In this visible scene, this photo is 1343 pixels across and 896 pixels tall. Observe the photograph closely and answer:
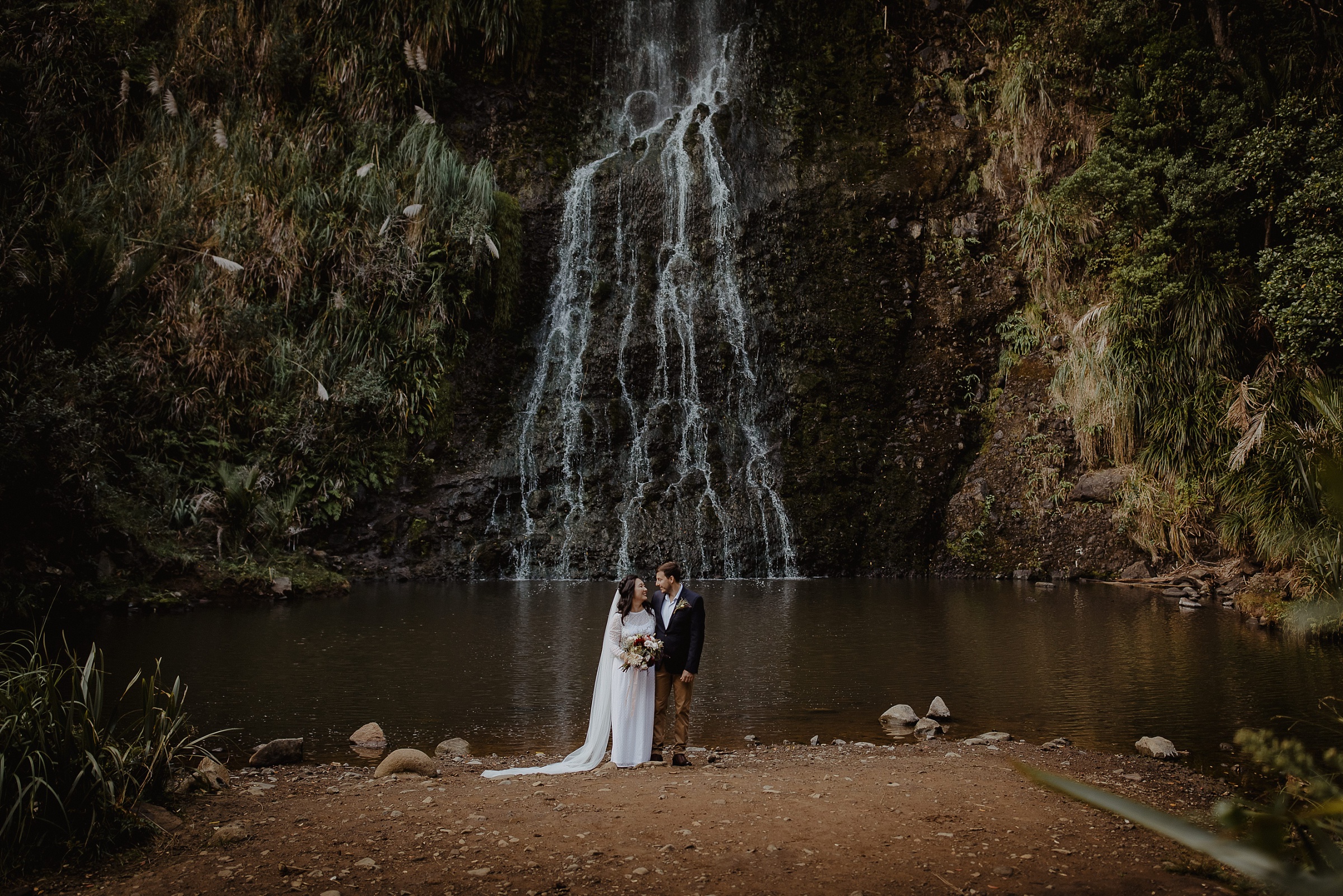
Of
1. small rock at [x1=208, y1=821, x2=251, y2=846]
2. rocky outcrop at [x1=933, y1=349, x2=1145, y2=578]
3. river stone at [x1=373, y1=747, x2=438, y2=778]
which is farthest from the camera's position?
rocky outcrop at [x1=933, y1=349, x2=1145, y2=578]

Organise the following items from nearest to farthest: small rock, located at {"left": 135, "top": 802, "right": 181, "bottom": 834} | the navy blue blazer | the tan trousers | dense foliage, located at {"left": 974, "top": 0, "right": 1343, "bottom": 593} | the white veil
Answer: small rock, located at {"left": 135, "top": 802, "right": 181, "bottom": 834} → the white veil → the tan trousers → the navy blue blazer → dense foliage, located at {"left": 974, "top": 0, "right": 1343, "bottom": 593}

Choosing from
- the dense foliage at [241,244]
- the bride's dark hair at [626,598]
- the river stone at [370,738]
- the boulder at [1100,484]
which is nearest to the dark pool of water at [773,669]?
the river stone at [370,738]

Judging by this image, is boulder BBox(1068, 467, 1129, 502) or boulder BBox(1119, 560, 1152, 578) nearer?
boulder BBox(1119, 560, 1152, 578)

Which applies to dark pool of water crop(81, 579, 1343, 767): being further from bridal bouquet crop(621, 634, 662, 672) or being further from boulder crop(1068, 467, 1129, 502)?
boulder crop(1068, 467, 1129, 502)

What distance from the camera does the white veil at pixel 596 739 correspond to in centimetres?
626

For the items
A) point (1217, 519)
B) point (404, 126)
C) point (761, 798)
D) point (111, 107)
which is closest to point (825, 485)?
point (1217, 519)

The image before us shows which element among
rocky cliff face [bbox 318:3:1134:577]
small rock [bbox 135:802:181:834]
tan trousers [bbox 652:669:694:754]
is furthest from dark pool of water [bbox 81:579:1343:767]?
rocky cliff face [bbox 318:3:1134:577]

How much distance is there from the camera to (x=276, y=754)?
662cm

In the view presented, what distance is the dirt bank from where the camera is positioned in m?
3.99

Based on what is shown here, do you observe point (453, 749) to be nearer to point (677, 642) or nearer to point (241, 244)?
point (677, 642)

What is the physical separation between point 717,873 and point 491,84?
23.6m

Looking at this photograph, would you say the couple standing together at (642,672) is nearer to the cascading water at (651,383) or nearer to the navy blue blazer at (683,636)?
the navy blue blazer at (683,636)

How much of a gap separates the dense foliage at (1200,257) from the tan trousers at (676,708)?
896 cm

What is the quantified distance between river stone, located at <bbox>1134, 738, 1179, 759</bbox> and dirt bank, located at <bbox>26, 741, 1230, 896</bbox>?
440 mm
